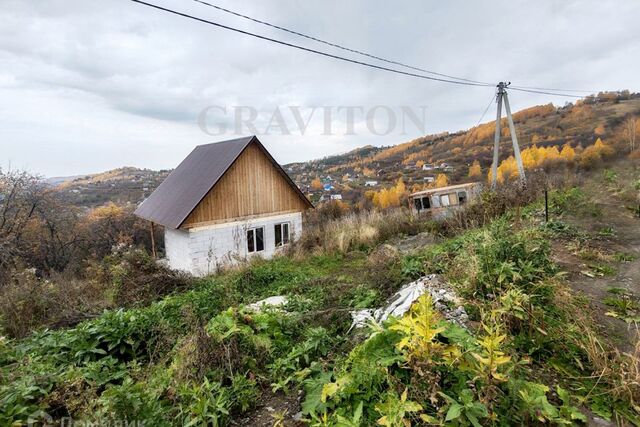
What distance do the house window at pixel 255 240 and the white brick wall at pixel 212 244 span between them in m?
0.19

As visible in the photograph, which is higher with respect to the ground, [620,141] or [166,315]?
[620,141]

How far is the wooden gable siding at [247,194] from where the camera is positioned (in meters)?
12.6

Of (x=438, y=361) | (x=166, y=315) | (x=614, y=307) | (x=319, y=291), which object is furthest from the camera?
(x=319, y=291)

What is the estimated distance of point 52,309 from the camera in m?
6.16

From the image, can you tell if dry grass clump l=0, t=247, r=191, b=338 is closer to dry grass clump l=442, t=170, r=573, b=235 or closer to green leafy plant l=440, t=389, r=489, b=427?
green leafy plant l=440, t=389, r=489, b=427

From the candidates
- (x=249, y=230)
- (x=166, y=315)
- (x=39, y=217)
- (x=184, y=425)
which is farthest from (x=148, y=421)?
(x=39, y=217)

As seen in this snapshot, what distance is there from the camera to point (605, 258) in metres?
4.57

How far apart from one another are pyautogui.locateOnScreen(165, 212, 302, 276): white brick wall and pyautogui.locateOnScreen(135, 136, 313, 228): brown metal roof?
88cm

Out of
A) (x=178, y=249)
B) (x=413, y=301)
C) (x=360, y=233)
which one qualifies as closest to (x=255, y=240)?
(x=178, y=249)

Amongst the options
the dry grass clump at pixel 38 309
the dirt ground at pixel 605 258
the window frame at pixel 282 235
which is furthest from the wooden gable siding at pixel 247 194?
the dirt ground at pixel 605 258

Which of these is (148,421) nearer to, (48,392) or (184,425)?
(184,425)

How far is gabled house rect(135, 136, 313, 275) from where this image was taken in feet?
40.5

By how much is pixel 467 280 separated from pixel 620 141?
3645cm

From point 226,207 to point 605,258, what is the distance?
12.1m
